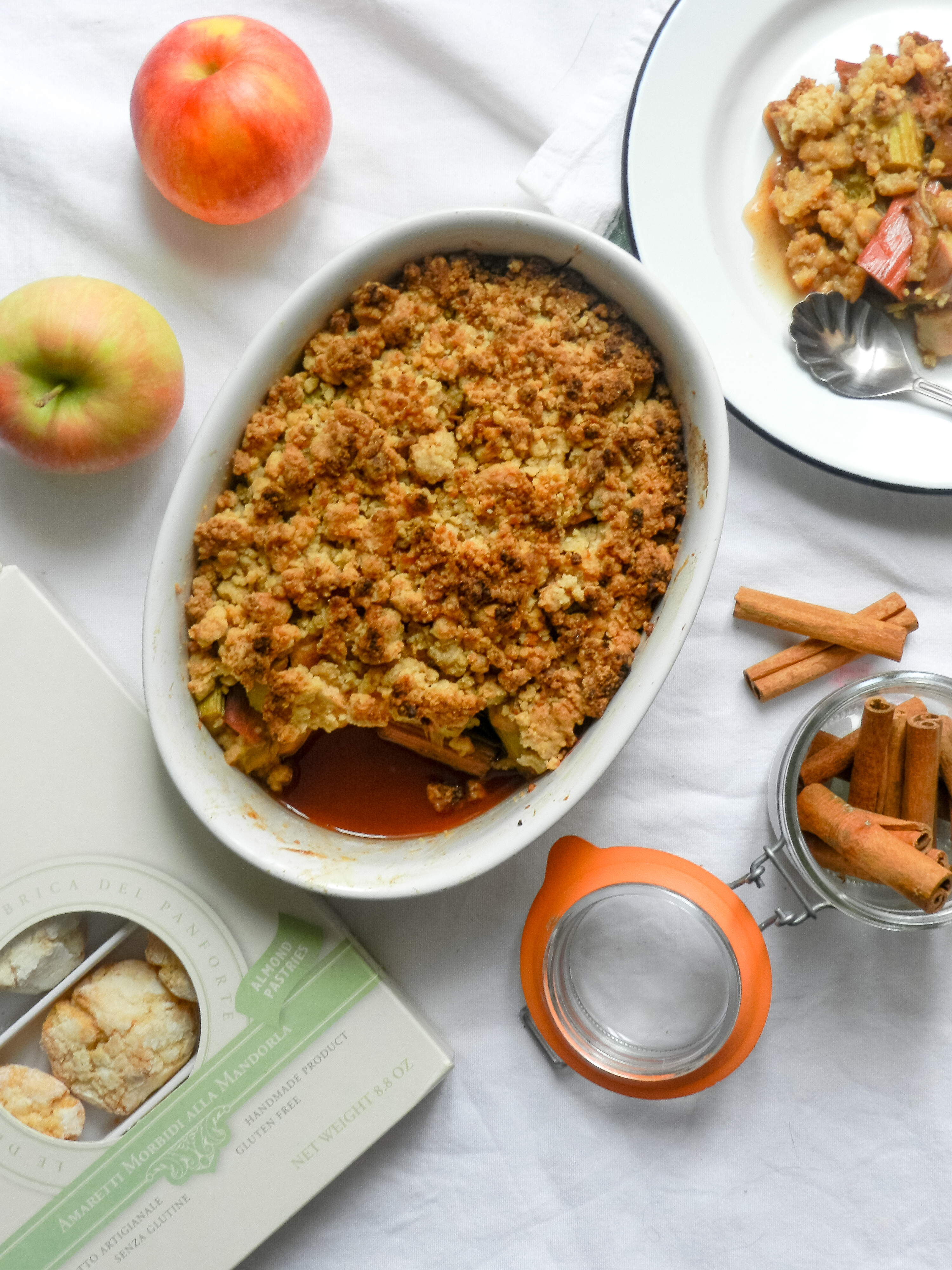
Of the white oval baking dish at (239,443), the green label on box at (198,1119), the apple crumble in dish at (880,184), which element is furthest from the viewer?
the apple crumble in dish at (880,184)

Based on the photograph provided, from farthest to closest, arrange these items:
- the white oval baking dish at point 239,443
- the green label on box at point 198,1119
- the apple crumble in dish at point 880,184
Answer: the apple crumble in dish at point 880,184
the green label on box at point 198,1119
the white oval baking dish at point 239,443

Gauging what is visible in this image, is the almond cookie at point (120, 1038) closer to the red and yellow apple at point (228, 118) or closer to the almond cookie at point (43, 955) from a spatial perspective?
the almond cookie at point (43, 955)

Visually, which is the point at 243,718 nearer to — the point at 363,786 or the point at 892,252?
the point at 363,786

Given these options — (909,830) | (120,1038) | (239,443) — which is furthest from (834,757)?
(120,1038)

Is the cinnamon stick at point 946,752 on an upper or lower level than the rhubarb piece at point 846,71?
lower

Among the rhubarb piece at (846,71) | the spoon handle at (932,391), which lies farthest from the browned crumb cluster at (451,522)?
the rhubarb piece at (846,71)

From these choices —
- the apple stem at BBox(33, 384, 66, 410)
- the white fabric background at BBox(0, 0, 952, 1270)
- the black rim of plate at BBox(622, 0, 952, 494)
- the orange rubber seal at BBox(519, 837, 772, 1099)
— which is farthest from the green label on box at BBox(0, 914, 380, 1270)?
the black rim of plate at BBox(622, 0, 952, 494)

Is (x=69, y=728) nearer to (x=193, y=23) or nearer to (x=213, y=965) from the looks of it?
(x=213, y=965)
